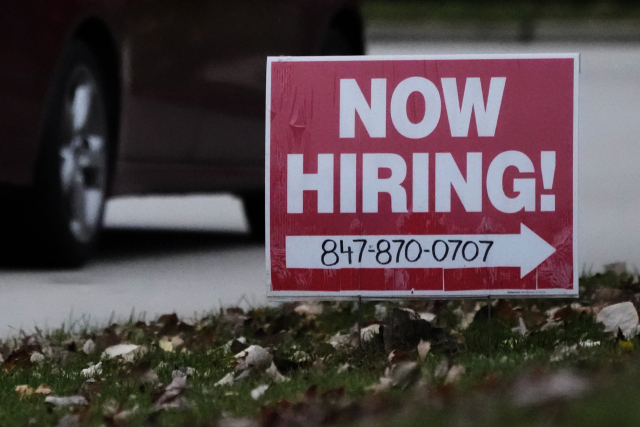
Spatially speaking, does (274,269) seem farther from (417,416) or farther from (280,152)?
(417,416)

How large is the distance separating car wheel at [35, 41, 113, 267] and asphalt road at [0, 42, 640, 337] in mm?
150

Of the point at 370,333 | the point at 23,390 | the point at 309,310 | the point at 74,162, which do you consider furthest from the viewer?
the point at 74,162

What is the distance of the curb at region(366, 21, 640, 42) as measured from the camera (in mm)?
32000

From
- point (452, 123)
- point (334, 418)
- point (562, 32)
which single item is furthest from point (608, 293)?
point (562, 32)

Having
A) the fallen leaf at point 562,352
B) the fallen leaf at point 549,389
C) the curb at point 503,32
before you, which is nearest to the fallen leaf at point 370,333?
the fallen leaf at point 562,352

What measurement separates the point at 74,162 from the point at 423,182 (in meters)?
3.17

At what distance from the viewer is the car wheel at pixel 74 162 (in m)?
6.96

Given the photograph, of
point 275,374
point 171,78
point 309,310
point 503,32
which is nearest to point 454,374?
point 275,374

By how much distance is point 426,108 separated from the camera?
436 centimetres

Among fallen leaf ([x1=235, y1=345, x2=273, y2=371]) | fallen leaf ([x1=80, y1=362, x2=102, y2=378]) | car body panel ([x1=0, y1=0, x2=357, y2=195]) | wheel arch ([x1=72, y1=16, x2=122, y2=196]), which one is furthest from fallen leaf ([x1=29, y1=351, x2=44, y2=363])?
wheel arch ([x1=72, y1=16, x2=122, y2=196])

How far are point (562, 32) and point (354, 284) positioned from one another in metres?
29.4

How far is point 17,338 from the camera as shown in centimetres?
531

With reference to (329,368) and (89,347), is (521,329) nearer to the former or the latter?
(329,368)

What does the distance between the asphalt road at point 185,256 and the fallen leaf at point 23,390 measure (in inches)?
48.0
